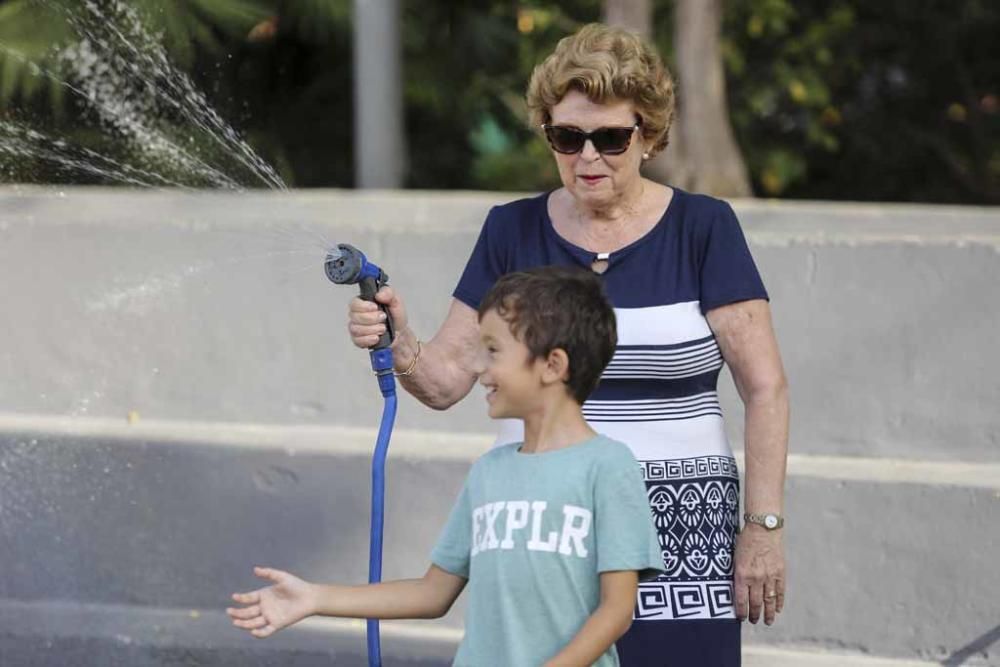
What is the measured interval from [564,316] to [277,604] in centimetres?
66

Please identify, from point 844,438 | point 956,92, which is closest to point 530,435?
point 844,438

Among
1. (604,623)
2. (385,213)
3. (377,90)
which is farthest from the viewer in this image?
(377,90)

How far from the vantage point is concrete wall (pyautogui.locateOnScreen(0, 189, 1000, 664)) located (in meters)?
4.85

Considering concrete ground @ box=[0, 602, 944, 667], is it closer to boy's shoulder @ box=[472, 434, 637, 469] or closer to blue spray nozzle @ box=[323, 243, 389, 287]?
blue spray nozzle @ box=[323, 243, 389, 287]

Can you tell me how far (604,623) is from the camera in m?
2.60

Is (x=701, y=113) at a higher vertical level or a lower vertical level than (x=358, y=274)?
higher

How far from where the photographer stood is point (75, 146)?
20.9 ft

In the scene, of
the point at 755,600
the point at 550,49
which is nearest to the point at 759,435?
the point at 755,600

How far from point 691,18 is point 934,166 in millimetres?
5007

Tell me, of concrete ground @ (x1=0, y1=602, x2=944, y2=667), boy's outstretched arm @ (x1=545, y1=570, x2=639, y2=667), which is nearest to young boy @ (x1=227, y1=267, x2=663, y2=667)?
boy's outstretched arm @ (x1=545, y1=570, x2=639, y2=667)

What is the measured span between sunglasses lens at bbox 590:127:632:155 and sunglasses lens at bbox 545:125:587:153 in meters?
0.02

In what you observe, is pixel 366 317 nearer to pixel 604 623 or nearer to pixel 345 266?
pixel 345 266

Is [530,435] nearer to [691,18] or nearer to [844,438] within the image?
[844,438]

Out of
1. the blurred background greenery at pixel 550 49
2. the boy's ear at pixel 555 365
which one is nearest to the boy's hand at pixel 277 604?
the boy's ear at pixel 555 365
